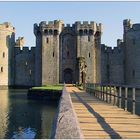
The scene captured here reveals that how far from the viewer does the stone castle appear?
60938 mm

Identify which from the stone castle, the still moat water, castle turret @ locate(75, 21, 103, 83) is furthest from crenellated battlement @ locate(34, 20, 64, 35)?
the still moat water

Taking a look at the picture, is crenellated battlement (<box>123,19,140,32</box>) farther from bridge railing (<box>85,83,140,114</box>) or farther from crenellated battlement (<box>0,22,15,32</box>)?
bridge railing (<box>85,83,140,114</box>)

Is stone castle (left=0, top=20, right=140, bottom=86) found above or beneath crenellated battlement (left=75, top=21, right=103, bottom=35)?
beneath

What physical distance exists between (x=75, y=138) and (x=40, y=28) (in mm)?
57576

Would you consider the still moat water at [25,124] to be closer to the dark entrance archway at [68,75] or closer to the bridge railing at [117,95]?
the bridge railing at [117,95]

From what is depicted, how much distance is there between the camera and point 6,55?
65.8 metres

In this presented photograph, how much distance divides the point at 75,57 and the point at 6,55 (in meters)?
11.6

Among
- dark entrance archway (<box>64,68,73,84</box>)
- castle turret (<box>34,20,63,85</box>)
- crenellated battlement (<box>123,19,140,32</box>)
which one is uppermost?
crenellated battlement (<box>123,19,140,32</box>)

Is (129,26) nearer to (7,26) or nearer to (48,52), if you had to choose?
(48,52)

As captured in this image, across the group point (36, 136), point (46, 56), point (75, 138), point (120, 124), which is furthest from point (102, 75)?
point (75, 138)

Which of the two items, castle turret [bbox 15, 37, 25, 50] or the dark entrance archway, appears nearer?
the dark entrance archway

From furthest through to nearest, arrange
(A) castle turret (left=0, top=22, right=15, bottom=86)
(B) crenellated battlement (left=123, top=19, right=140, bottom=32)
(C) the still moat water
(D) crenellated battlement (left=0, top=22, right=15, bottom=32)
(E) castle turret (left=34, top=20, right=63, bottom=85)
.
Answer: (D) crenellated battlement (left=0, top=22, right=15, bottom=32) → (A) castle turret (left=0, top=22, right=15, bottom=86) → (E) castle turret (left=34, top=20, right=63, bottom=85) → (B) crenellated battlement (left=123, top=19, right=140, bottom=32) → (C) the still moat water

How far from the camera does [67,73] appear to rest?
62.9 meters

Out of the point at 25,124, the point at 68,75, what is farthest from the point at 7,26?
the point at 25,124
